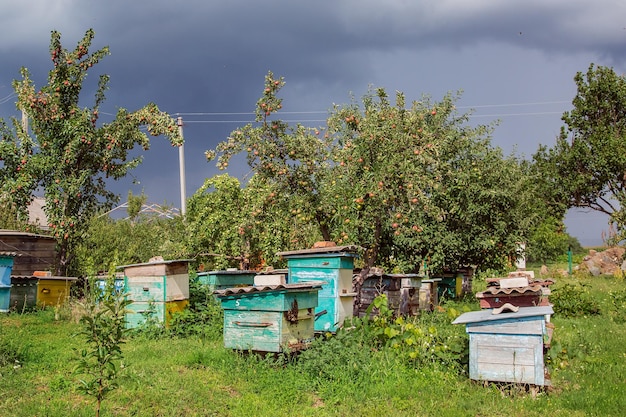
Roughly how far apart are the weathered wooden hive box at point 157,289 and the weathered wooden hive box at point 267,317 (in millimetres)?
2951

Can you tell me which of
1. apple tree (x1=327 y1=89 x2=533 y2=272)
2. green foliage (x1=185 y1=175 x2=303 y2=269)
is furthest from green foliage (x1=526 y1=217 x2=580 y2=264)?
green foliage (x1=185 y1=175 x2=303 y2=269)

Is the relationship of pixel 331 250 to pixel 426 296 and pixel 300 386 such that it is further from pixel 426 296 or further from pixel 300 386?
pixel 426 296

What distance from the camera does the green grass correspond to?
7.05 metres

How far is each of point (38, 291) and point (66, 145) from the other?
4.15m

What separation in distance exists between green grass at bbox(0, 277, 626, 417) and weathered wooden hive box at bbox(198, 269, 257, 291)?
10.00 feet

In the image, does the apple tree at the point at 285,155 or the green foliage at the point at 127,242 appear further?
the green foliage at the point at 127,242

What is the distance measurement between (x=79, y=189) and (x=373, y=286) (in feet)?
28.2

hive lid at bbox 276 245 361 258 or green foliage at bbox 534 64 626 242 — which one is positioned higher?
green foliage at bbox 534 64 626 242

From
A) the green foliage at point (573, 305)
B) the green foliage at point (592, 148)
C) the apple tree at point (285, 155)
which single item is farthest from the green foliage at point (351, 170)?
the green foliage at point (592, 148)

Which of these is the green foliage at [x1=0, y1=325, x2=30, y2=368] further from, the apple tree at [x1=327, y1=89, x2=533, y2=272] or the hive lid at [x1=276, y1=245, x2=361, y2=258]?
the apple tree at [x1=327, y1=89, x2=533, y2=272]

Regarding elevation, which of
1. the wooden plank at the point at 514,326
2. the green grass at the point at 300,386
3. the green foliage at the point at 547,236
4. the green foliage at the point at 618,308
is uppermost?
the green foliage at the point at 547,236

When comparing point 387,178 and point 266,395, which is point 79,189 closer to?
point 387,178

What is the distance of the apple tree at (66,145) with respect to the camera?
52.4 ft

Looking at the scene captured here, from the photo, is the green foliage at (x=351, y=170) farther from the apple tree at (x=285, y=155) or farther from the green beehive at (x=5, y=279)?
the green beehive at (x=5, y=279)
